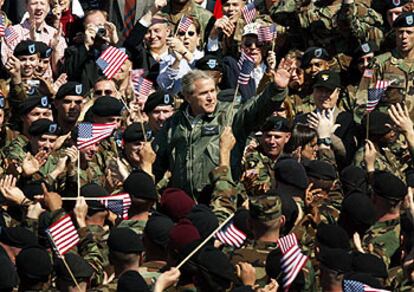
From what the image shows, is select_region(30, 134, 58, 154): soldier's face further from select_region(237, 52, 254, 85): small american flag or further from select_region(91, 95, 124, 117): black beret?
select_region(237, 52, 254, 85): small american flag

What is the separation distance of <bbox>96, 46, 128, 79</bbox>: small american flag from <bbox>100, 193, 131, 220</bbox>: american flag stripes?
4.29m

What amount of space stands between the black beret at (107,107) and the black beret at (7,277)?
6061mm

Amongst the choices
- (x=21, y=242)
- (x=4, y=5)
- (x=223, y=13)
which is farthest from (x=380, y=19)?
(x=21, y=242)

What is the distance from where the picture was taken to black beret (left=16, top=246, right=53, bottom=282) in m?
15.4

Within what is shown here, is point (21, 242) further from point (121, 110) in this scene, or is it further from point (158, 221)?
point (121, 110)

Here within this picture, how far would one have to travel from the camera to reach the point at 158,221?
1550cm

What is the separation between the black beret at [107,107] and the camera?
2097 cm

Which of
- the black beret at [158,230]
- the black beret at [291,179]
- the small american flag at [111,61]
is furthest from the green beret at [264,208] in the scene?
the small american flag at [111,61]

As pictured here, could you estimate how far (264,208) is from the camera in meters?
15.5

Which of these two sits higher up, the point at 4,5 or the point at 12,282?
the point at 12,282

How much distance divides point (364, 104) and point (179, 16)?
11.1 ft

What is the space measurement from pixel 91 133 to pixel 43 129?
1.08m

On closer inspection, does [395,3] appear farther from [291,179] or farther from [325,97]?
[291,179]

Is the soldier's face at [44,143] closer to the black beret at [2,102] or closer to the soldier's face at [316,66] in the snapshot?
the black beret at [2,102]
